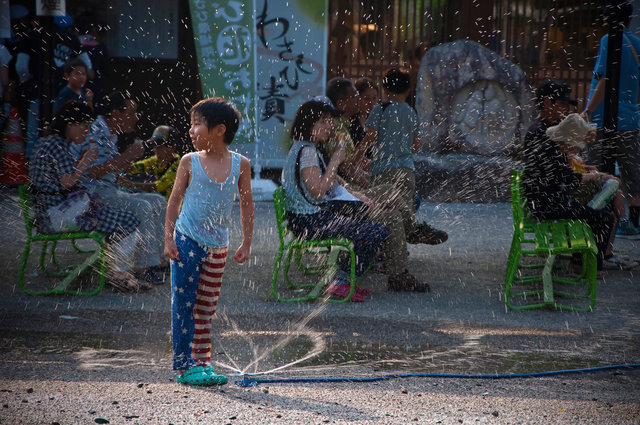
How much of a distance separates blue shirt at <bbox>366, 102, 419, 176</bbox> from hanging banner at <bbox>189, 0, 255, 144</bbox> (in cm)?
395

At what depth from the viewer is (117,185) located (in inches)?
253

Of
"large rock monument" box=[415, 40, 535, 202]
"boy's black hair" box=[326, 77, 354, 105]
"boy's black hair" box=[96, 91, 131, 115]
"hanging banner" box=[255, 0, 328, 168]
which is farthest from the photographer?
"large rock monument" box=[415, 40, 535, 202]

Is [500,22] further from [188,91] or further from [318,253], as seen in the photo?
[318,253]

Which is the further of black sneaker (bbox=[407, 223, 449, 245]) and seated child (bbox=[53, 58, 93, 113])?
seated child (bbox=[53, 58, 93, 113])

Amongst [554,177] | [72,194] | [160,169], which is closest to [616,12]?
[554,177]

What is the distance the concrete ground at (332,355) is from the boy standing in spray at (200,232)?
0.79 feet

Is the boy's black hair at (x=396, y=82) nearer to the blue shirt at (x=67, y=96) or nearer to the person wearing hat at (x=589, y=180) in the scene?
the person wearing hat at (x=589, y=180)

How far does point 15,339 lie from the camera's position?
4.63 m

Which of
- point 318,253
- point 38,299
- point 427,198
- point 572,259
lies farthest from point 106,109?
point 427,198

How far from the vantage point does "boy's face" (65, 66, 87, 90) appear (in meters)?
8.23

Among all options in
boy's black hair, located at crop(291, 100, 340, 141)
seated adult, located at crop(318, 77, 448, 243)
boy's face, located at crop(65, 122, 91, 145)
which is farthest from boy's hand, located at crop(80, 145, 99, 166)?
seated adult, located at crop(318, 77, 448, 243)

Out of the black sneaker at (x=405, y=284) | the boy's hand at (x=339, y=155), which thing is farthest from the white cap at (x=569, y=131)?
the boy's hand at (x=339, y=155)

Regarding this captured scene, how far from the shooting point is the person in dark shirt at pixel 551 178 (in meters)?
5.96

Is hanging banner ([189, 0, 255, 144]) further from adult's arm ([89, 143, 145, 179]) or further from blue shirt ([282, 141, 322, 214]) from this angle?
blue shirt ([282, 141, 322, 214])
